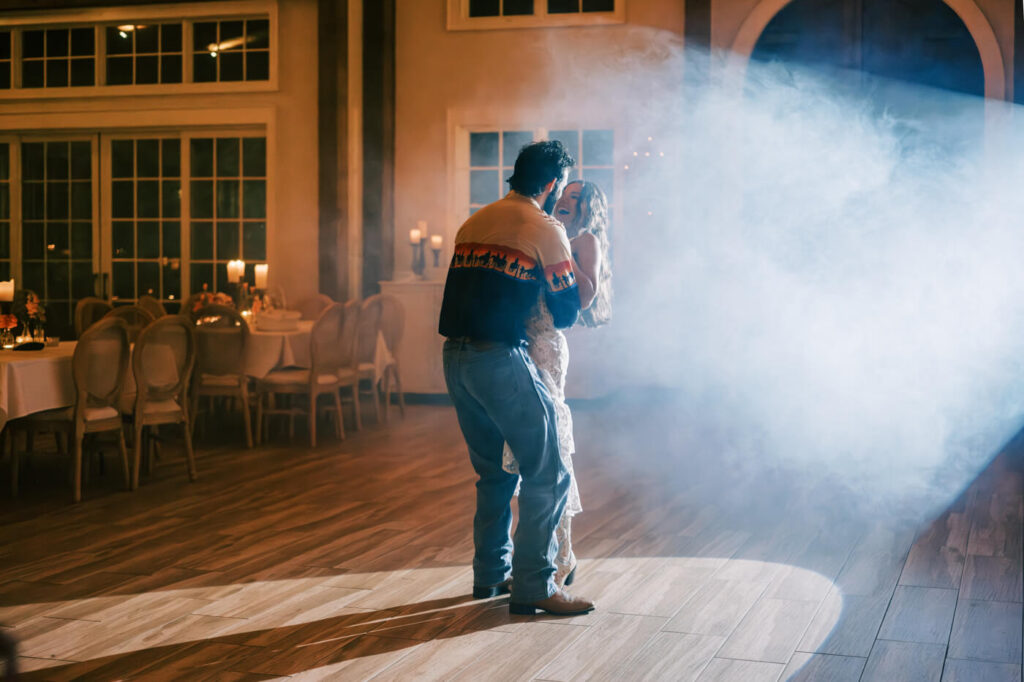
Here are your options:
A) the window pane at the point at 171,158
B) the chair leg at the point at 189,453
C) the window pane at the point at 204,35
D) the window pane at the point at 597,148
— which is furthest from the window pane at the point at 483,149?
the chair leg at the point at 189,453

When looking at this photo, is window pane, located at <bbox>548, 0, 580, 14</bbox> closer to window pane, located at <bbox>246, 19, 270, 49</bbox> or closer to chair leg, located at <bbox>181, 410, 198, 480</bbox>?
window pane, located at <bbox>246, 19, 270, 49</bbox>

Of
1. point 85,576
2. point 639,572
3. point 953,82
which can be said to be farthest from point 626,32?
point 85,576

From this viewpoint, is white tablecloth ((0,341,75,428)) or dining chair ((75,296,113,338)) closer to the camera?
white tablecloth ((0,341,75,428))

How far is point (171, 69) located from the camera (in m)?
9.35

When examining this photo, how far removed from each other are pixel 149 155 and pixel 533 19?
12.2 ft

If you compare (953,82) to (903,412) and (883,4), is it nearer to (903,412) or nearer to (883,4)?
(883,4)

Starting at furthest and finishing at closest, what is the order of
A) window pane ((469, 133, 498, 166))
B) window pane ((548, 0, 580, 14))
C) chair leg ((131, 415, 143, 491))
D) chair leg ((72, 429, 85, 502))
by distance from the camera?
1. window pane ((469, 133, 498, 166))
2. window pane ((548, 0, 580, 14))
3. chair leg ((131, 415, 143, 491))
4. chair leg ((72, 429, 85, 502))

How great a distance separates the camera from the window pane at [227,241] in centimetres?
940

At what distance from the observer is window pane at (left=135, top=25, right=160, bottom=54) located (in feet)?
30.8

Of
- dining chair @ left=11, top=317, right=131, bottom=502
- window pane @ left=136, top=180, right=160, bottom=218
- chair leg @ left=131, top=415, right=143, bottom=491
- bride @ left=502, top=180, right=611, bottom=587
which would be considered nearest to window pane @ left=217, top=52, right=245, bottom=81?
window pane @ left=136, top=180, right=160, bottom=218

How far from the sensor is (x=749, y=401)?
7223mm

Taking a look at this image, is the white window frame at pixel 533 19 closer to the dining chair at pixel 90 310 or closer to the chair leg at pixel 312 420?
the dining chair at pixel 90 310

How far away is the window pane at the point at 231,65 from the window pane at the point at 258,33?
0.52 ft

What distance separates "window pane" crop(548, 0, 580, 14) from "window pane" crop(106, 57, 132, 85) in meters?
3.86
